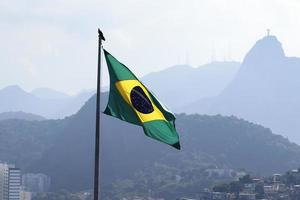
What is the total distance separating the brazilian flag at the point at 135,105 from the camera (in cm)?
1825

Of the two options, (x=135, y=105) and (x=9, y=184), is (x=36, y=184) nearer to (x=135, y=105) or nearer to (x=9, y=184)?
(x=9, y=184)

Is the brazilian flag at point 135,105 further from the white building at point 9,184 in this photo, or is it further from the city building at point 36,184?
the city building at point 36,184

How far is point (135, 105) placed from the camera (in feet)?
60.4

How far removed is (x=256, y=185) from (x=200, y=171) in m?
38.6

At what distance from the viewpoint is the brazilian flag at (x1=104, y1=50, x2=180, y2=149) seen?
18.2 metres

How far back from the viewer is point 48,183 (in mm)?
199375

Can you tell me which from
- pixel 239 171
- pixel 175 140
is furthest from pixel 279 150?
pixel 175 140

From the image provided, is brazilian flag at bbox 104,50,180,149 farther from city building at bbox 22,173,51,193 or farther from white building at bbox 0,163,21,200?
city building at bbox 22,173,51,193

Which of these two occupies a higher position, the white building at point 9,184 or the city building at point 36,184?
the city building at point 36,184

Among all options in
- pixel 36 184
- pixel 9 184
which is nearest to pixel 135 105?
pixel 9 184

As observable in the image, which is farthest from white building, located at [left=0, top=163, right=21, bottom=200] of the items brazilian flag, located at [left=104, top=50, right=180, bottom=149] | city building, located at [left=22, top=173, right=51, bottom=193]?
brazilian flag, located at [left=104, top=50, right=180, bottom=149]

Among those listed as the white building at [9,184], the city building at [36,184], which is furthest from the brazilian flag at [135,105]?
the city building at [36,184]

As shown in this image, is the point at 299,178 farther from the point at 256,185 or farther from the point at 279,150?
the point at 279,150

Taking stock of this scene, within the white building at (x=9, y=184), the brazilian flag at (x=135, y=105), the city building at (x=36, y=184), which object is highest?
the city building at (x=36, y=184)
